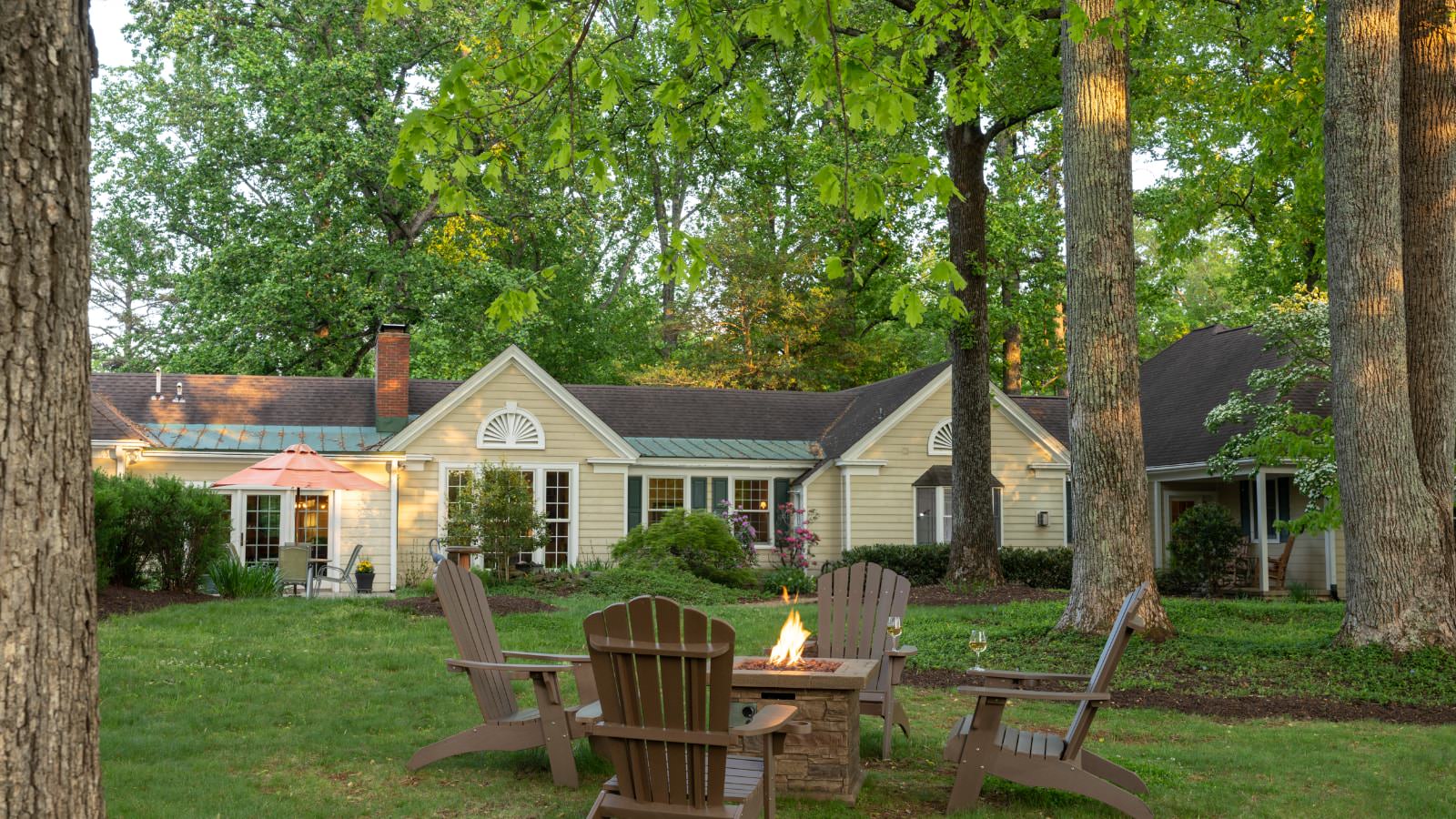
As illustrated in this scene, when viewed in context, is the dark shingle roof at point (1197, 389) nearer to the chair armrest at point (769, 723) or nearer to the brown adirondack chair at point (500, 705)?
the brown adirondack chair at point (500, 705)

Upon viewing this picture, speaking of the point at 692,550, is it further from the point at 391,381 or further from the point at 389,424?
the point at 391,381

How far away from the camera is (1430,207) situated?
10789mm

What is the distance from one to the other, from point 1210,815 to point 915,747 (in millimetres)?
1938

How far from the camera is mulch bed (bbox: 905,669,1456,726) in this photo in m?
8.20

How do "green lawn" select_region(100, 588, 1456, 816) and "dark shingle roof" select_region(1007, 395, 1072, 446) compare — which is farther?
"dark shingle roof" select_region(1007, 395, 1072, 446)

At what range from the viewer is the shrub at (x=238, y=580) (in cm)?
1378

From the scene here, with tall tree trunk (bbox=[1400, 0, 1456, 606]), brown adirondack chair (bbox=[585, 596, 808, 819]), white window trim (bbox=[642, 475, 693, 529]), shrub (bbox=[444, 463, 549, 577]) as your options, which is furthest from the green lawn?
white window trim (bbox=[642, 475, 693, 529])

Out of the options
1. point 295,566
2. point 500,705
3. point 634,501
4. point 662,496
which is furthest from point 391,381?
point 500,705

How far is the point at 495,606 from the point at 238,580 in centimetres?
306

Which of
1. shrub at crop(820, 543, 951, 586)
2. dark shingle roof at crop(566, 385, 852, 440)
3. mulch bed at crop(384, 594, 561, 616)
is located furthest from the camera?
dark shingle roof at crop(566, 385, 852, 440)

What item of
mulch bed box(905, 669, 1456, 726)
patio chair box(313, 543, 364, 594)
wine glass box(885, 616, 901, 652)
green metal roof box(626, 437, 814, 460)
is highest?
green metal roof box(626, 437, 814, 460)

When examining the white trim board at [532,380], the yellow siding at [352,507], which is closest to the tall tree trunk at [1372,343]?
the white trim board at [532,380]

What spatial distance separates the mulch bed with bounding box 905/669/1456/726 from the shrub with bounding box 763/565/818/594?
32.8 ft

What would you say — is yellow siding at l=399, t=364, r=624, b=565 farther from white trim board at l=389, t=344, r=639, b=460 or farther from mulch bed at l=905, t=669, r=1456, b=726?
mulch bed at l=905, t=669, r=1456, b=726
